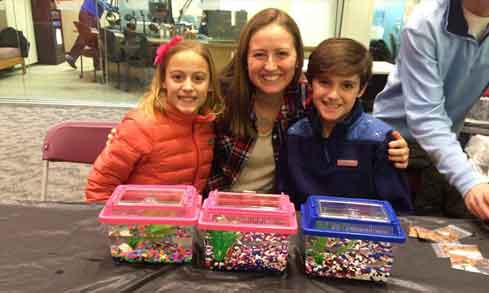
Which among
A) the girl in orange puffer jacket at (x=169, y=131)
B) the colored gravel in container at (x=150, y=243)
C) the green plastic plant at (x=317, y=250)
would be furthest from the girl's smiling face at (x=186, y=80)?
the green plastic plant at (x=317, y=250)

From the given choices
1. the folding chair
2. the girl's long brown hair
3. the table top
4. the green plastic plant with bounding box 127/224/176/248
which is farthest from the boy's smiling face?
the folding chair

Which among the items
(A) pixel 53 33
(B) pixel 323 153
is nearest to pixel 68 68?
(A) pixel 53 33

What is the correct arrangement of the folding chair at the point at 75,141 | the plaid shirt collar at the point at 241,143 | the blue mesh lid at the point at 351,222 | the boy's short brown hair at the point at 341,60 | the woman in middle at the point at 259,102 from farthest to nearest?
the folding chair at the point at 75,141 < the plaid shirt collar at the point at 241,143 < the woman in middle at the point at 259,102 < the boy's short brown hair at the point at 341,60 < the blue mesh lid at the point at 351,222

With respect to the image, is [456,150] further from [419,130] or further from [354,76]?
[354,76]

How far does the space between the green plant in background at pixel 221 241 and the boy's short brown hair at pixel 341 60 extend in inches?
27.6

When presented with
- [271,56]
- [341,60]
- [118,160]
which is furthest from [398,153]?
[118,160]

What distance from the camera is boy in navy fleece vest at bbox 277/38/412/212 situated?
4.47 ft

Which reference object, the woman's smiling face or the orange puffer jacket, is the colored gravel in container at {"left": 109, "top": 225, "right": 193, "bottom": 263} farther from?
the woman's smiling face

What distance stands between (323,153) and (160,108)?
2.01 ft

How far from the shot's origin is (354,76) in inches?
52.9

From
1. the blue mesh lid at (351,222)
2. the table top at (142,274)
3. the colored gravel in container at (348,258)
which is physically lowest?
the table top at (142,274)

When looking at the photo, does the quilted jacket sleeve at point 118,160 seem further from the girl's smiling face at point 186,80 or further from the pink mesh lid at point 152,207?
the pink mesh lid at point 152,207

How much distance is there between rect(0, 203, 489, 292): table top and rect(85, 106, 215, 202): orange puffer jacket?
43cm

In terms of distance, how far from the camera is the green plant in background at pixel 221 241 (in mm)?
879
